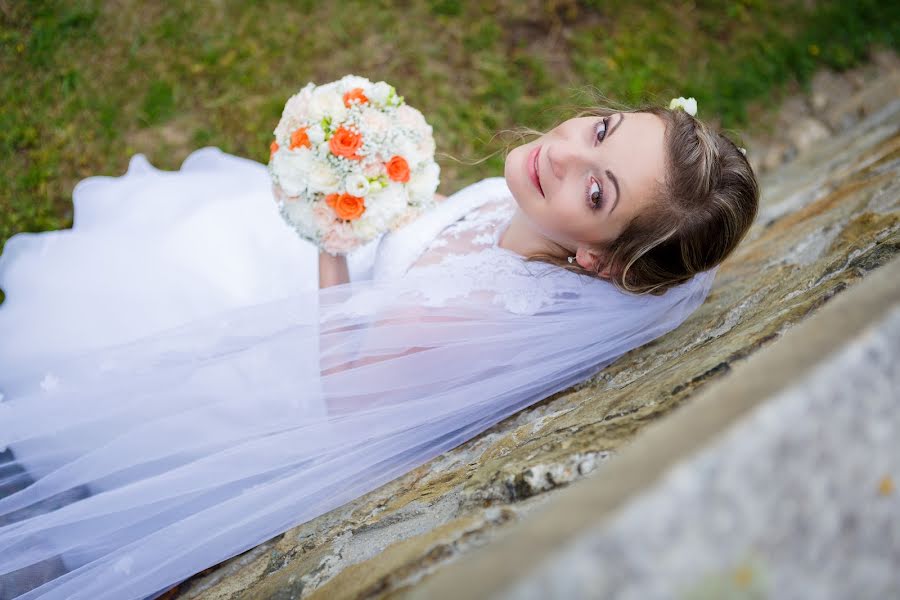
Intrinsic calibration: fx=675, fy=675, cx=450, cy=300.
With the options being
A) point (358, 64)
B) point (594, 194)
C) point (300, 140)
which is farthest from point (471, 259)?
point (358, 64)

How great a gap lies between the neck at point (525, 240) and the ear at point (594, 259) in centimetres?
12

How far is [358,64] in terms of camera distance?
14.0 ft

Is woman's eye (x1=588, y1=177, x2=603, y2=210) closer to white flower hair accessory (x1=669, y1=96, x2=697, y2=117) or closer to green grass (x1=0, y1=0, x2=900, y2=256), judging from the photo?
white flower hair accessory (x1=669, y1=96, x2=697, y2=117)

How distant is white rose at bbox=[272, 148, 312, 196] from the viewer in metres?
2.18

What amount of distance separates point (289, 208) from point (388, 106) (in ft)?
1.58

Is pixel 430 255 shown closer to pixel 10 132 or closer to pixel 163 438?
pixel 163 438

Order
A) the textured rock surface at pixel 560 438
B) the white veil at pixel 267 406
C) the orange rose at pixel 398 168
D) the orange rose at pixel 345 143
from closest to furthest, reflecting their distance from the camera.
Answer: the textured rock surface at pixel 560 438 < the white veil at pixel 267 406 < the orange rose at pixel 345 143 < the orange rose at pixel 398 168

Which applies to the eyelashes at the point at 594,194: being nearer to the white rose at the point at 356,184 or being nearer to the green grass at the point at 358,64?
the white rose at the point at 356,184

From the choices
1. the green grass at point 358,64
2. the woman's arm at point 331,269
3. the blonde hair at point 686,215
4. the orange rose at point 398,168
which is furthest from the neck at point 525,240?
the green grass at point 358,64

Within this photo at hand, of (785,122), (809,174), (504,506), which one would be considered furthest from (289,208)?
(785,122)

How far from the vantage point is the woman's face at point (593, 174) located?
218 centimetres

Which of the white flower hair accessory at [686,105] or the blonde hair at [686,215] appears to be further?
the white flower hair accessory at [686,105]

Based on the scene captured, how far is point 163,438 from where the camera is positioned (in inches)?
83.2

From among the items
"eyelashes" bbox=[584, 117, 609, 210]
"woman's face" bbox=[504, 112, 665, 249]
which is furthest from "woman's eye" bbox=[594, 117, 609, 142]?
"eyelashes" bbox=[584, 117, 609, 210]
